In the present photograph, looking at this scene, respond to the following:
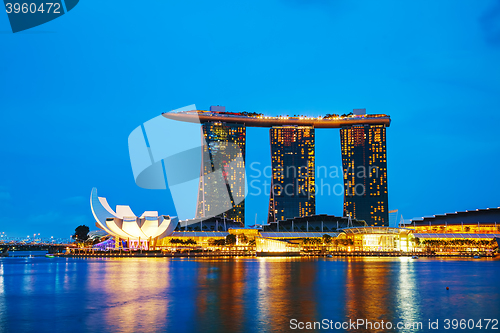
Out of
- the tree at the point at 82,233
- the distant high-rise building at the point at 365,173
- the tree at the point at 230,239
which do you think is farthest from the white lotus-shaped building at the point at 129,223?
the distant high-rise building at the point at 365,173

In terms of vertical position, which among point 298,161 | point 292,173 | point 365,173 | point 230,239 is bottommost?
point 230,239

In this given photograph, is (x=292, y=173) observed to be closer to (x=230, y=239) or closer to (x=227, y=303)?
(x=230, y=239)

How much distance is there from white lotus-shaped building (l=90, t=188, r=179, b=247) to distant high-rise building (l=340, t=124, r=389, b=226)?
3458 inches

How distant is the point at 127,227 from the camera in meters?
116

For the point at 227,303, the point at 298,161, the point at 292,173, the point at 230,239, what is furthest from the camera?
the point at 298,161

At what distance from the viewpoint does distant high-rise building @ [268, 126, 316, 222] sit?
18812 centimetres

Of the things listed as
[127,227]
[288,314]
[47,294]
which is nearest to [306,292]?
[288,314]

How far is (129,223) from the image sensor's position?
115562 millimetres

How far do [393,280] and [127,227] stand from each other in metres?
78.4

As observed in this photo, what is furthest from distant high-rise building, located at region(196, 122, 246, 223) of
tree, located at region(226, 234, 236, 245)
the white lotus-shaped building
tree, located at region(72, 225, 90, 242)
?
the white lotus-shaped building

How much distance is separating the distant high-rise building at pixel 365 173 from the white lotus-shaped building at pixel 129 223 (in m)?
87.8

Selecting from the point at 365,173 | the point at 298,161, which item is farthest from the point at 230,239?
the point at 365,173

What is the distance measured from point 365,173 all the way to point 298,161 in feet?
86.6

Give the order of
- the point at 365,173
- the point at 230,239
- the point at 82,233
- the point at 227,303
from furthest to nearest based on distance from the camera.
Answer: the point at 365,173 → the point at 82,233 → the point at 230,239 → the point at 227,303
